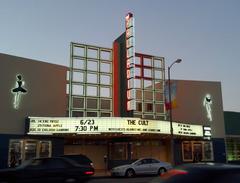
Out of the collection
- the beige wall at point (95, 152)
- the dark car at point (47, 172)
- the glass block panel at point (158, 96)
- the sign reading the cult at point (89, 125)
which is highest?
the glass block panel at point (158, 96)

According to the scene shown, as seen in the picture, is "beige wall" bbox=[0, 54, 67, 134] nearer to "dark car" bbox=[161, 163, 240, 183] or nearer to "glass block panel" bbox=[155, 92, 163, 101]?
"glass block panel" bbox=[155, 92, 163, 101]

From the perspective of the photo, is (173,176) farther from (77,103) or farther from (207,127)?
(207,127)

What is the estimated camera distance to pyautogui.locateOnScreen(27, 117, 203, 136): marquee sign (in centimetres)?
2970

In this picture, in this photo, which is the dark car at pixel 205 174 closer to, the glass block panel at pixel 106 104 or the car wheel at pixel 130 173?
the car wheel at pixel 130 173

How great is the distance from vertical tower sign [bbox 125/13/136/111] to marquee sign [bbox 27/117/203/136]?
6.49 feet

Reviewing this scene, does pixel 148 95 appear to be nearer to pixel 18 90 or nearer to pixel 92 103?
pixel 92 103

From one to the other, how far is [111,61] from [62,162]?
21.7 meters

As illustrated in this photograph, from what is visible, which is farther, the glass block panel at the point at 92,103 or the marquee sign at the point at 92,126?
the glass block panel at the point at 92,103

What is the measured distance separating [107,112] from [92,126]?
15.6 feet

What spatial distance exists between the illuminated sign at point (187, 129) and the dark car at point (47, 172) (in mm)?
19879

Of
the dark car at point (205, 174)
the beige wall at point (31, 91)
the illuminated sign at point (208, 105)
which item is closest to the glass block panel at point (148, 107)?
the illuminated sign at point (208, 105)

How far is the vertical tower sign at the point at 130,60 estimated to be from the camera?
3306 cm

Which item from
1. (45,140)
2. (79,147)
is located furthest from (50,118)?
(79,147)

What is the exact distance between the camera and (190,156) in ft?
128
